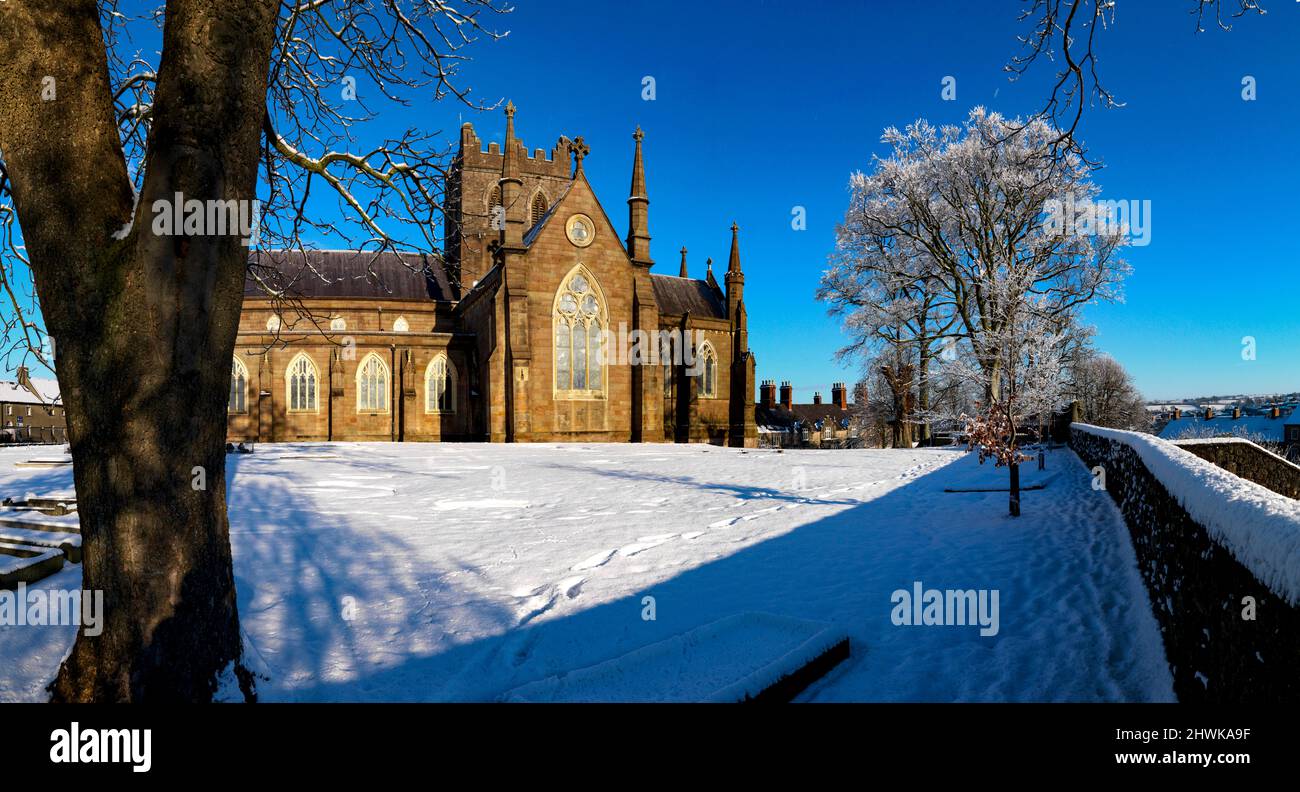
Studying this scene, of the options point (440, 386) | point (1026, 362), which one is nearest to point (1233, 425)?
point (1026, 362)

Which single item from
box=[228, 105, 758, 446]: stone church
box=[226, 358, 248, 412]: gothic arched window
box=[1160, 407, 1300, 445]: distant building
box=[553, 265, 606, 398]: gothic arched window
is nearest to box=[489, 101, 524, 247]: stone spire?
box=[228, 105, 758, 446]: stone church

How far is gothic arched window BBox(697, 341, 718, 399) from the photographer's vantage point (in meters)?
39.9

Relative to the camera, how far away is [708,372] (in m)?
40.2

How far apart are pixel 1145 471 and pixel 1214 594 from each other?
16.0 ft

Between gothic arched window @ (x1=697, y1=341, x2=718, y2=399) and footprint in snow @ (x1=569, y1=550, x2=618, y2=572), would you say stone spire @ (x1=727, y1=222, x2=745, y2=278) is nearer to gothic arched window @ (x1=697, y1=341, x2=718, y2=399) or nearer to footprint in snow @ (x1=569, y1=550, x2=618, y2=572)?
gothic arched window @ (x1=697, y1=341, x2=718, y2=399)

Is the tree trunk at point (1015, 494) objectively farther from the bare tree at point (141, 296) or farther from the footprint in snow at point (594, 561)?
the bare tree at point (141, 296)

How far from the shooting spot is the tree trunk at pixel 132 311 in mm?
3309

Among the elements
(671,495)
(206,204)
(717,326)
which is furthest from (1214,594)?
(717,326)

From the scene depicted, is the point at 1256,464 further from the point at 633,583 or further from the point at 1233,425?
the point at 1233,425

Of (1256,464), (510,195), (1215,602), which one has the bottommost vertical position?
(1256,464)

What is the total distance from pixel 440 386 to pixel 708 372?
15.6 metres

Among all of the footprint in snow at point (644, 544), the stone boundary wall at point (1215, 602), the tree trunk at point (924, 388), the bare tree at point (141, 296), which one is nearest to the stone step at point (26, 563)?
the bare tree at point (141, 296)

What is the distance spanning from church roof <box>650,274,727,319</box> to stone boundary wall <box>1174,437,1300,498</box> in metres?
26.8

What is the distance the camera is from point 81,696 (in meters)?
3.43
